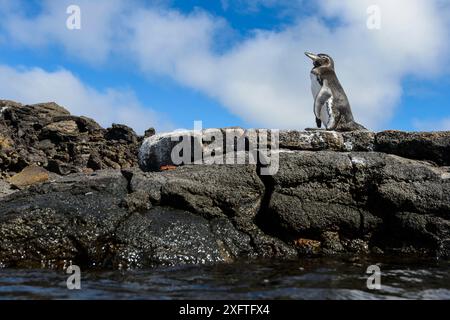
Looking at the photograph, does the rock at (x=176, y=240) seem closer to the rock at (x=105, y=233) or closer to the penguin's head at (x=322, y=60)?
the rock at (x=105, y=233)

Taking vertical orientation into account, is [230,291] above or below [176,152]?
below

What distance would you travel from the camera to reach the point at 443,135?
1005 cm

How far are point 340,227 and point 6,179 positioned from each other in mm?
12866

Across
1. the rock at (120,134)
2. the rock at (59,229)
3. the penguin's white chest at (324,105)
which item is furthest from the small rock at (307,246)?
the rock at (120,134)

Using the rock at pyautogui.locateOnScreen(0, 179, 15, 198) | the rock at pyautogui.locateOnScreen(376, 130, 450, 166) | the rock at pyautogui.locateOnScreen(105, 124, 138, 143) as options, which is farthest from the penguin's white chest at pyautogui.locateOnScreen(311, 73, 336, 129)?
the rock at pyautogui.locateOnScreen(105, 124, 138, 143)

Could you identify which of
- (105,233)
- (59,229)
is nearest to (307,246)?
(105,233)

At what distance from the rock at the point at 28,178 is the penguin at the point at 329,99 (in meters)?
9.21

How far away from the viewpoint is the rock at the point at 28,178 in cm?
1600

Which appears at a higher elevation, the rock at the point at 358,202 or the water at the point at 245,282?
the rock at the point at 358,202

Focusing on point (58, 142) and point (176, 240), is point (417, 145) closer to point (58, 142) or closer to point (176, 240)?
point (176, 240)

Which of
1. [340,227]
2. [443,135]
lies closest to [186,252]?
[340,227]

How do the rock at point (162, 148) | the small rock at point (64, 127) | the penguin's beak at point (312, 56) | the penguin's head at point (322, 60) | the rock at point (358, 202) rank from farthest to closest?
1. the small rock at point (64, 127)
2. the penguin's beak at point (312, 56)
3. the penguin's head at point (322, 60)
4. the rock at point (162, 148)
5. the rock at point (358, 202)
